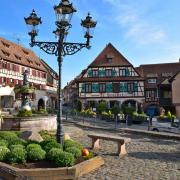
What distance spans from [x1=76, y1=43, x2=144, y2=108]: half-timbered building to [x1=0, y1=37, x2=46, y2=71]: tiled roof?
29.1 ft

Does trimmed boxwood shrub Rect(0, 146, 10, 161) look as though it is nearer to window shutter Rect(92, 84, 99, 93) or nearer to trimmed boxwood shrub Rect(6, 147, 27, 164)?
trimmed boxwood shrub Rect(6, 147, 27, 164)

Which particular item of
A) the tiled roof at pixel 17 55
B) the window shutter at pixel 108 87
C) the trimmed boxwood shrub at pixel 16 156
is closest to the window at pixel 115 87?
the window shutter at pixel 108 87

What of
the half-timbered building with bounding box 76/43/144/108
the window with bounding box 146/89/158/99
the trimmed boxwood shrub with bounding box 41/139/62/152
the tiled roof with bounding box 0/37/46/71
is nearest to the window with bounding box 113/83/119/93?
the half-timbered building with bounding box 76/43/144/108

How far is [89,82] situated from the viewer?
49.2 metres

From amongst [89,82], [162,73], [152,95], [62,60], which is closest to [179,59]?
[162,73]

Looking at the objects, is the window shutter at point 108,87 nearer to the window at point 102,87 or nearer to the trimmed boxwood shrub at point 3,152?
the window at point 102,87

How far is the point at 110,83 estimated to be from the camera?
162 feet

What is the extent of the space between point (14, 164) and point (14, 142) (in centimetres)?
187

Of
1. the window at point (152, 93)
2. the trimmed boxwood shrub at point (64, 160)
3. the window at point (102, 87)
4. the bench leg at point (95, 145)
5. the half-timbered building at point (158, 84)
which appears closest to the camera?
the trimmed boxwood shrub at point (64, 160)

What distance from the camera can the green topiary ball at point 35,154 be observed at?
360 inches

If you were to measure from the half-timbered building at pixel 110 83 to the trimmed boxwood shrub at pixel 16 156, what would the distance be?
40.1 metres

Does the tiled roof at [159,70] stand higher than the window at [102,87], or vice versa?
the tiled roof at [159,70]

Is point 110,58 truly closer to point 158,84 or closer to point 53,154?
point 158,84

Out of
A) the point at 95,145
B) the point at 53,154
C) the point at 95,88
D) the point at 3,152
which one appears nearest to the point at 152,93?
the point at 95,88
